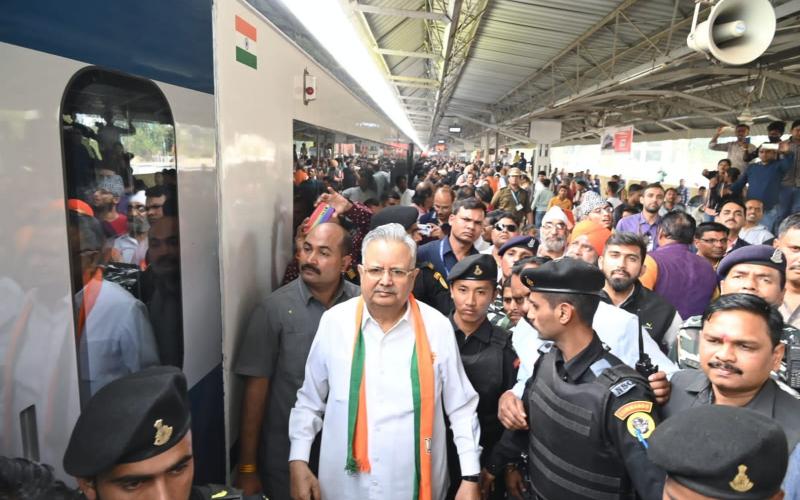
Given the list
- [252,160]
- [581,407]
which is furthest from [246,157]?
[581,407]

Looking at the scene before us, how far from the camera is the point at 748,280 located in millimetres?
2771

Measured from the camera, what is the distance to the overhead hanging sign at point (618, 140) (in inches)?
534

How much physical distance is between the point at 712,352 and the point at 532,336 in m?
0.93

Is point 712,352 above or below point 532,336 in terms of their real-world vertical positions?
above

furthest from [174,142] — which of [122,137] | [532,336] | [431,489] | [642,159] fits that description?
[642,159]

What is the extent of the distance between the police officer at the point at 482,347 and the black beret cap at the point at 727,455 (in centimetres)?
124

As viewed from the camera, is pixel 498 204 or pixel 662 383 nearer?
pixel 662 383

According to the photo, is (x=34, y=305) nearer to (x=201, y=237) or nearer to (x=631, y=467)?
(x=201, y=237)

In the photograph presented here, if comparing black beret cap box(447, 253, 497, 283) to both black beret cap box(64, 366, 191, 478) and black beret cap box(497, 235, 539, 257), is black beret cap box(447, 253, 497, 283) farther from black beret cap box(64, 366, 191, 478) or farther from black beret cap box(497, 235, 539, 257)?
black beret cap box(64, 366, 191, 478)

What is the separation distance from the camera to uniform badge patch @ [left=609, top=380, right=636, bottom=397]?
1799mm

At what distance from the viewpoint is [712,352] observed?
6.11 ft

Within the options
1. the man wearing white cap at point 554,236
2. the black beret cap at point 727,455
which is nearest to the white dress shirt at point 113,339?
the black beret cap at point 727,455

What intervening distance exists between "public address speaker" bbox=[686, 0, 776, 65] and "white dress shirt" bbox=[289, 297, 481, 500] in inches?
141

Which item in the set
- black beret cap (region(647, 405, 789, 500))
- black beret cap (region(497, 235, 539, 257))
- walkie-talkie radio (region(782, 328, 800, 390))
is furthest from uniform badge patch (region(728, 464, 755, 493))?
black beret cap (region(497, 235, 539, 257))
